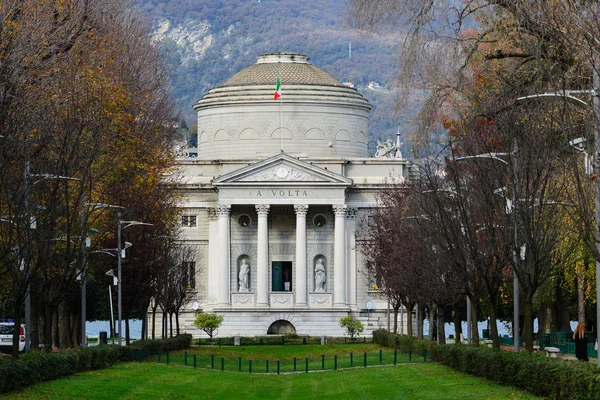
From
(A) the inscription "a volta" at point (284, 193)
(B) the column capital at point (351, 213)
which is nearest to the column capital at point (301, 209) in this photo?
(A) the inscription "a volta" at point (284, 193)

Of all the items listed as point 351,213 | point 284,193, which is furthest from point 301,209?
point 351,213

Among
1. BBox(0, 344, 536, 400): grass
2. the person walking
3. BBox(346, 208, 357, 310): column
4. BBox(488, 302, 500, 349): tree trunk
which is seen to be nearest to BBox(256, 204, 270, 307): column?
BBox(346, 208, 357, 310): column

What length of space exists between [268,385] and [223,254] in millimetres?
67273

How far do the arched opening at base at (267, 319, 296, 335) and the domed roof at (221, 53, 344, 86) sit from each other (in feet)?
72.0

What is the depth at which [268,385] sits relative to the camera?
5244cm

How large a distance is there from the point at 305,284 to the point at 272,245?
5.75 m

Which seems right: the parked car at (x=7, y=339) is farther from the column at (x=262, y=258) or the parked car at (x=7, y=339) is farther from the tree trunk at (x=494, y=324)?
the column at (x=262, y=258)

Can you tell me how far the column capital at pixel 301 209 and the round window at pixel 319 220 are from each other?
3.64 m

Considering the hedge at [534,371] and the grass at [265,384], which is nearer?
the hedge at [534,371]

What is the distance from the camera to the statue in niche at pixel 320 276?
12000 cm

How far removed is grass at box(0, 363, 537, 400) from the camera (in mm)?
41281

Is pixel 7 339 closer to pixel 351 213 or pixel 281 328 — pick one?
pixel 281 328

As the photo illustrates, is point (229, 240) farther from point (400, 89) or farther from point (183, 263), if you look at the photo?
point (400, 89)

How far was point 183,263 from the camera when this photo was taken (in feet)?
311
